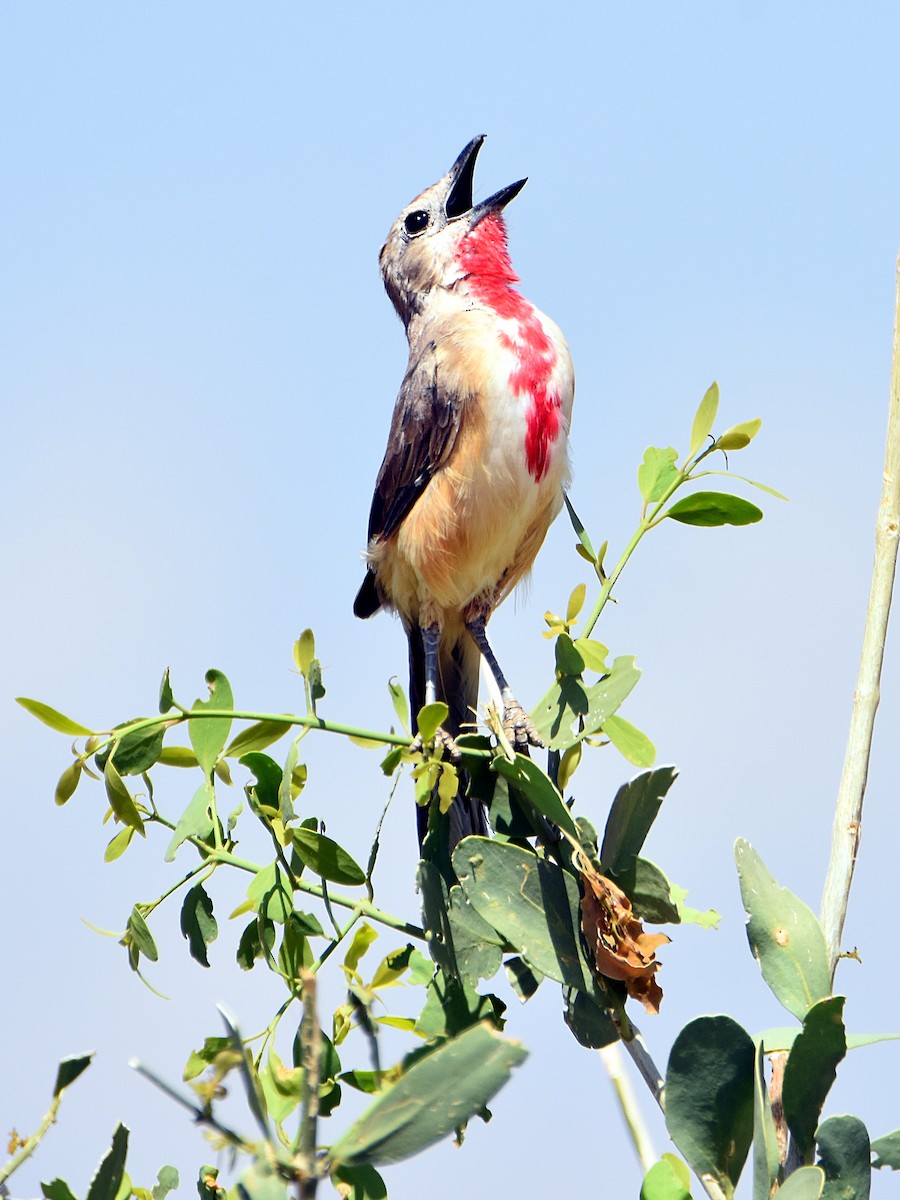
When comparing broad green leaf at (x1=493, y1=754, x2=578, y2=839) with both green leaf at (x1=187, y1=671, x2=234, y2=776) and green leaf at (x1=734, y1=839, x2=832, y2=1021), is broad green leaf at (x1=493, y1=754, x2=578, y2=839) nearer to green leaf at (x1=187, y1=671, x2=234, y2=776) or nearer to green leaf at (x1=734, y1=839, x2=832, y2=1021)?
green leaf at (x1=734, y1=839, x2=832, y2=1021)

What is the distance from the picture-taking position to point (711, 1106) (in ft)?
4.99

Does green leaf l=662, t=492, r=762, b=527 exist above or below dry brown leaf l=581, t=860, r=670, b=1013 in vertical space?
above

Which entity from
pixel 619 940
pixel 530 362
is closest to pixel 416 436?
pixel 530 362

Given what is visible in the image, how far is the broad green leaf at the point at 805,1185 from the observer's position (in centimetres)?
130

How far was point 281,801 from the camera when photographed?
2.12m

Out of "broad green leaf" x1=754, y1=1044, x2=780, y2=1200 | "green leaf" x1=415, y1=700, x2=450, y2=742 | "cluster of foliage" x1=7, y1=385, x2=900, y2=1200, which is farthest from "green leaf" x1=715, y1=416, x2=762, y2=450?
"broad green leaf" x1=754, y1=1044, x2=780, y2=1200

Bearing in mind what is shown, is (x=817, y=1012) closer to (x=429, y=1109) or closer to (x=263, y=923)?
(x=429, y=1109)

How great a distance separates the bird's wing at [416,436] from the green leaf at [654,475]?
1.97m

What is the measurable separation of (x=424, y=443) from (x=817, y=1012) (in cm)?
301

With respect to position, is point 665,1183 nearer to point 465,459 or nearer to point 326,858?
point 326,858

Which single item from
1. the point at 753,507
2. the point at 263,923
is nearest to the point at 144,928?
the point at 263,923

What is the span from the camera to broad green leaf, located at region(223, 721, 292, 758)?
2.18m

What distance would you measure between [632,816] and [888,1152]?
20.2 inches

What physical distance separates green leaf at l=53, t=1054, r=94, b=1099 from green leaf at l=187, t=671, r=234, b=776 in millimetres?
782
